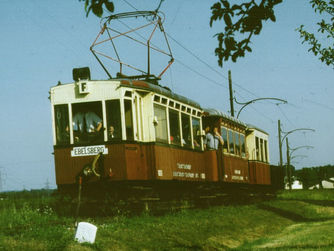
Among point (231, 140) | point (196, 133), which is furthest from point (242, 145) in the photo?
point (196, 133)

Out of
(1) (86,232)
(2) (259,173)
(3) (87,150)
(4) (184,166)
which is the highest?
(3) (87,150)

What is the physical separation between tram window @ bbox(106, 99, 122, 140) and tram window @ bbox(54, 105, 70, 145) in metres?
1.13

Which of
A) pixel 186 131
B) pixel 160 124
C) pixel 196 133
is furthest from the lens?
pixel 196 133

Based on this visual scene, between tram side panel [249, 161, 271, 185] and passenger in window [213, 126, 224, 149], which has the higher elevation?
passenger in window [213, 126, 224, 149]

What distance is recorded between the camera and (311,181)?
94062 millimetres

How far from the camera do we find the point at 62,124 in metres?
16.4

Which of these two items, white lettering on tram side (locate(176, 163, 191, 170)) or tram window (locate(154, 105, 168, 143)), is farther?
white lettering on tram side (locate(176, 163, 191, 170))

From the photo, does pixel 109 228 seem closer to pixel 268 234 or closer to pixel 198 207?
pixel 268 234

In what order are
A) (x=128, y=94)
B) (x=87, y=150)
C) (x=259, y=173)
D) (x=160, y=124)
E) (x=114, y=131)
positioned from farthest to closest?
(x=259, y=173) < (x=160, y=124) < (x=128, y=94) < (x=87, y=150) < (x=114, y=131)

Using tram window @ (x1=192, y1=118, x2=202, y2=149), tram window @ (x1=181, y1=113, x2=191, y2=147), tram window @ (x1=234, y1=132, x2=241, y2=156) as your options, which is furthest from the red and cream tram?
tram window @ (x1=234, y1=132, x2=241, y2=156)

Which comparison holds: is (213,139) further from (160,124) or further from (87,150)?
(87,150)

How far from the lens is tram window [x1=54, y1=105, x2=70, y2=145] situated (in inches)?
643

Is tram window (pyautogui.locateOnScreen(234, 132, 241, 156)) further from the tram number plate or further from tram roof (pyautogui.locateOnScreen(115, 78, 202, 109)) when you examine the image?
the tram number plate

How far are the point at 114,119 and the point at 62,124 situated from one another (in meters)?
1.42
